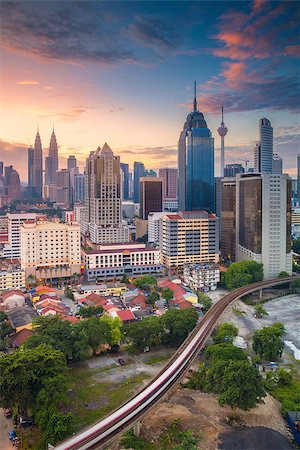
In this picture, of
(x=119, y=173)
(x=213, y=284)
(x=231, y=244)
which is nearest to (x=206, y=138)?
(x=119, y=173)

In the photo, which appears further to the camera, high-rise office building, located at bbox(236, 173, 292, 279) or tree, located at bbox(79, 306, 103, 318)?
high-rise office building, located at bbox(236, 173, 292, 279)

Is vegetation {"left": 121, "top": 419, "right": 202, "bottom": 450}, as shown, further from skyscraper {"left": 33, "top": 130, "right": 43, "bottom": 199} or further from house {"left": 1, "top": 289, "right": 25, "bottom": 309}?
skyscraper {"left": 33, "top": 130, "right": 43, "bottom": 199}

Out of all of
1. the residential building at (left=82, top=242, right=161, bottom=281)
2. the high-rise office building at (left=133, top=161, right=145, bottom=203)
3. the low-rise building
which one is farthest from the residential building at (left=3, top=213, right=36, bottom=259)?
the high-rise office building at (left=133, top=161, right=145, bottom=203)

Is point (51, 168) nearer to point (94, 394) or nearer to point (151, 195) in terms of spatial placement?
point (151, 195)

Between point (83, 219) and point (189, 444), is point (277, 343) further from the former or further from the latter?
point (83, 219)

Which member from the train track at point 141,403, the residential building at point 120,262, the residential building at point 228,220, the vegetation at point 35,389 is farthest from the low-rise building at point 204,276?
the vegetation at point 35,389

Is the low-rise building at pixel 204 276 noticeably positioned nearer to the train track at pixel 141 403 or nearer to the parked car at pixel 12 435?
the train track at pixel 141 403

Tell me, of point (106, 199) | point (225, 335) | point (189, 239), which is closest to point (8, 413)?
point (225, 335)
